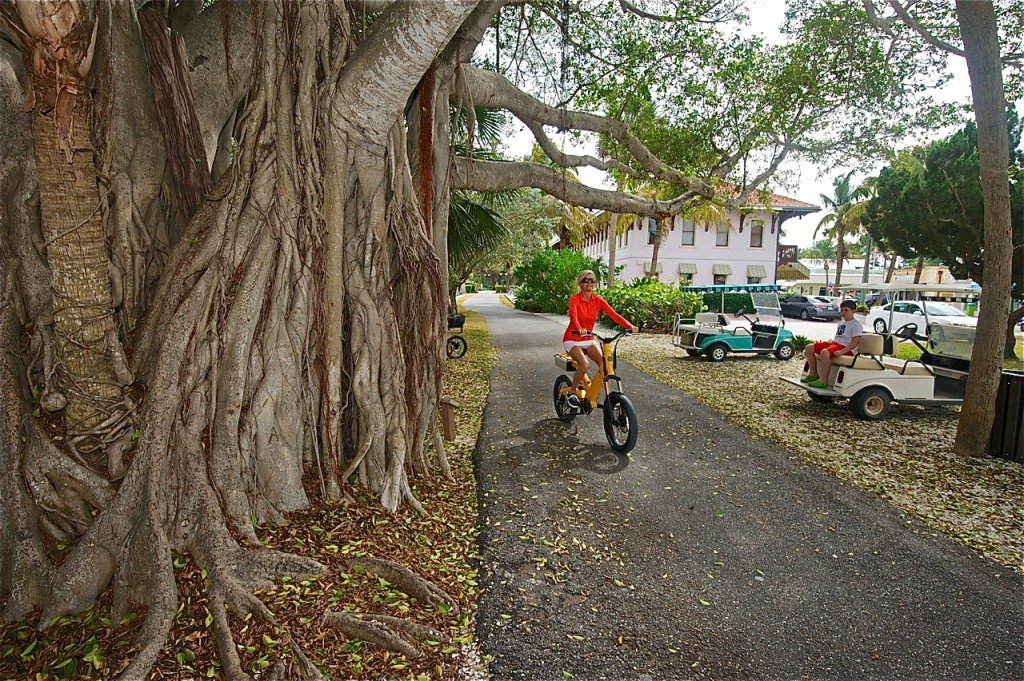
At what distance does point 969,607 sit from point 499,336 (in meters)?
16.3

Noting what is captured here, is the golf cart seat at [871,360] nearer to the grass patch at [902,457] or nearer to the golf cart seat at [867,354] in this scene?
the golf cart seat at [867,354]

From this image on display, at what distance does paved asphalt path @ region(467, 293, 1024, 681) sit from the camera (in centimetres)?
282

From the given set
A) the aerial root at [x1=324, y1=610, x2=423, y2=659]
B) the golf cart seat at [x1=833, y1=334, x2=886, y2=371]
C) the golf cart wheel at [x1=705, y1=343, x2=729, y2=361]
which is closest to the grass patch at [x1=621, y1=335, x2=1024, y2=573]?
the golf cart seat at [x1=833, y1=334, x2=886, y2=371]

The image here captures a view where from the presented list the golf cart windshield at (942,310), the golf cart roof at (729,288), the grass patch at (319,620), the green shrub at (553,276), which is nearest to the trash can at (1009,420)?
the grass patch at (319,620)

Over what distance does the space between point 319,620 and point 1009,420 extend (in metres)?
7.15

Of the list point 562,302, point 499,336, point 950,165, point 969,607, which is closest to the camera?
point 969,607

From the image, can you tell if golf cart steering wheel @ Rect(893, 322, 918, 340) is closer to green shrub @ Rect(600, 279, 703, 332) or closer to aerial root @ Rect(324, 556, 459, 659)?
aerial root @ Rect(324, 556, 459, 659)

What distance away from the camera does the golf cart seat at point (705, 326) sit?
13727 millimetres

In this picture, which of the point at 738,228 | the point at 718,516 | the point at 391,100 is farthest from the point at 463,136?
the point at 738,228

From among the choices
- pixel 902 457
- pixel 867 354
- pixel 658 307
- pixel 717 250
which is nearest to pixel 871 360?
pixel 867 354

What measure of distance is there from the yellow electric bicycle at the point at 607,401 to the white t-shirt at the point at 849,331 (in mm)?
3710

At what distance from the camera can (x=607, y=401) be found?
6.32 metres

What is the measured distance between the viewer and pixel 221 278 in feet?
11.7

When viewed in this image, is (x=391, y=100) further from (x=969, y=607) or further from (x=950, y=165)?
(x=950, y=165)
